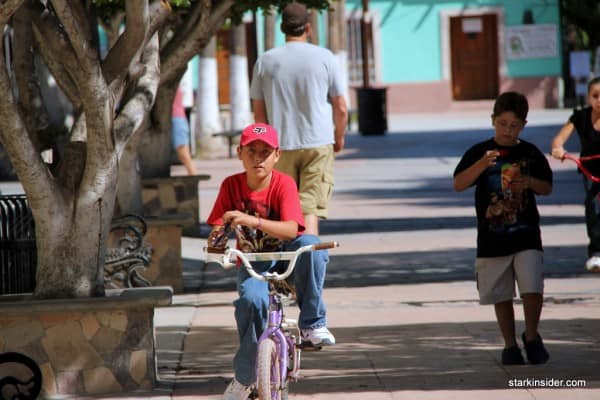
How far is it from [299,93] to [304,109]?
0.37 feet

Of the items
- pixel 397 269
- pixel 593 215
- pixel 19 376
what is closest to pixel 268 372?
pixel 19 376

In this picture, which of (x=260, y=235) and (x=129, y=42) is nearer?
(x=260, y=235)

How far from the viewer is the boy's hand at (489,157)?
7543 mm

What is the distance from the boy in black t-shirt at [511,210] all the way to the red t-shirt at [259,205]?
4.72 feet

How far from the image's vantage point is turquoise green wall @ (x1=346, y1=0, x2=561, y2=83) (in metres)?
45.2

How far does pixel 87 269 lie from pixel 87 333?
1.36 ft

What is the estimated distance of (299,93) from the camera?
31.1 ft

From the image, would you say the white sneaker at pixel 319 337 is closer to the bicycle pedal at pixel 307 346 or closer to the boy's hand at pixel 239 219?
the bicycle pedal at pixel 307 346

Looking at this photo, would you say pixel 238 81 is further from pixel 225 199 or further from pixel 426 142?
pixel 225 199

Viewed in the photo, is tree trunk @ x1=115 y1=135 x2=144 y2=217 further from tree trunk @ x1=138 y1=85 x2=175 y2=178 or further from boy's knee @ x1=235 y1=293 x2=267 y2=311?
boy's knee @ x1=235 y1=293 x2=267 y2=311

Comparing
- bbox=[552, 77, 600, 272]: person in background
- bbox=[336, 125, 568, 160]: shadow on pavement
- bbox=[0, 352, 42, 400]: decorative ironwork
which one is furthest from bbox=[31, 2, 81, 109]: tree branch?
bbox=[336, 125, 568, 160]: shadow on pavement

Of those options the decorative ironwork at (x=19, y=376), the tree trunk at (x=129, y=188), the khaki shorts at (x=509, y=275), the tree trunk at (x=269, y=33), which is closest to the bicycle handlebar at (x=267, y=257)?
the decorative ironwork at (x=19, y=376)

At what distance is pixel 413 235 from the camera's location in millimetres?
14531

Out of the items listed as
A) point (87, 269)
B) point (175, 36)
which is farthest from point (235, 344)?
point (175, 36)
